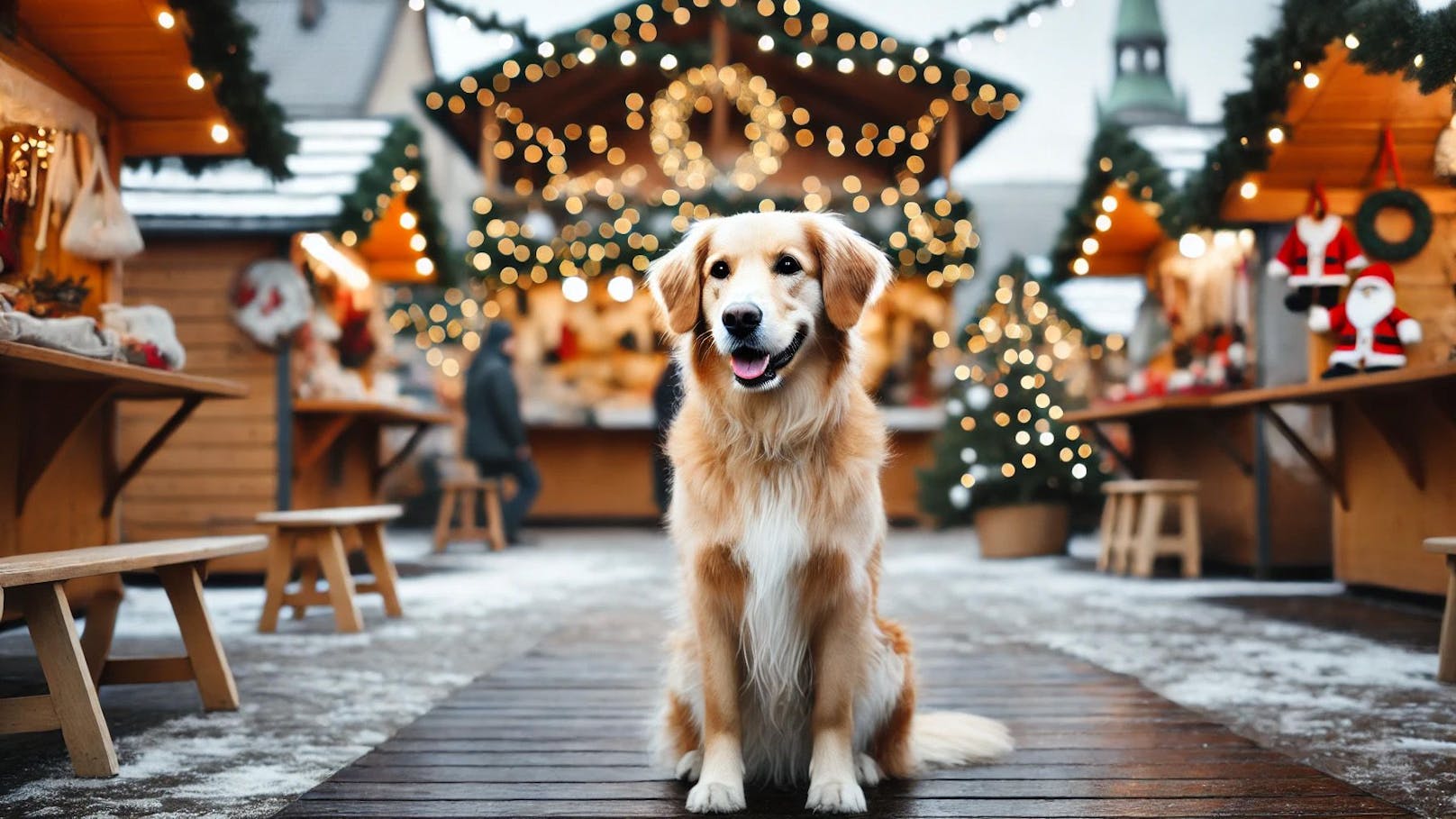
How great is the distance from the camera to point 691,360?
104 inches

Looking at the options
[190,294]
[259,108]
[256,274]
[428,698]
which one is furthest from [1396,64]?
[190,294]

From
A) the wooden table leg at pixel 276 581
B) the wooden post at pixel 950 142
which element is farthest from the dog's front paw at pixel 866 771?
the wooden post at pixel 950 142

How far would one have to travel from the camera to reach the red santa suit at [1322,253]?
6.11 m

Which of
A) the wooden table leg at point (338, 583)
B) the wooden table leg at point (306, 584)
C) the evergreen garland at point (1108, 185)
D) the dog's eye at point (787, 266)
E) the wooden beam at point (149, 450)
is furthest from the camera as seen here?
the evergreen garland at point (1108, 185)

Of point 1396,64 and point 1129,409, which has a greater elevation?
point 1396,64

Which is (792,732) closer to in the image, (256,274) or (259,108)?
(259,108)

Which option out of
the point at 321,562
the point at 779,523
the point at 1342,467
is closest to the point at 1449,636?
the point at 779,523

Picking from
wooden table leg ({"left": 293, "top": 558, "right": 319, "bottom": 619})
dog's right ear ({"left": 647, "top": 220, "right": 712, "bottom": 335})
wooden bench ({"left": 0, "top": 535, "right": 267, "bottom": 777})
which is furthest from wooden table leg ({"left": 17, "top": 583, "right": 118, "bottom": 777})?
wooden table leg ({"left": 293, "top": 558, "right": 319, "bottom": 619})

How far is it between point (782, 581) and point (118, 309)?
12.1 feet

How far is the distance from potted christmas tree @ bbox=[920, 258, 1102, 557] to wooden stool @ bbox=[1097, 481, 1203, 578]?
3.60 feet

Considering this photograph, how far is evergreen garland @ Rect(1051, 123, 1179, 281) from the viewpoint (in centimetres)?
730

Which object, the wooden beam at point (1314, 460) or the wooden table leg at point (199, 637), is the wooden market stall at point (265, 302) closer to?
the wooden table leg at point (199, 637)

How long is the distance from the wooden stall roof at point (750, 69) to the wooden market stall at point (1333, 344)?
6374 mm

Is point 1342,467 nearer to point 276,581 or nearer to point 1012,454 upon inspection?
point 1012,454
